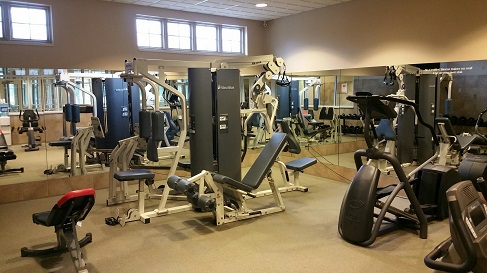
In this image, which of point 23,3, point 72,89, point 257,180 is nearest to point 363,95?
point 257,180

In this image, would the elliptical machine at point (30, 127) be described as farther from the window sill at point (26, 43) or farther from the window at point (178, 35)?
the window at point (178, 35)

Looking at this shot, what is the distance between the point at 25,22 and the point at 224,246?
481 cm

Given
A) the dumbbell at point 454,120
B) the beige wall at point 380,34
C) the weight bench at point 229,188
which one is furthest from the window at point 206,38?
the dumbbell at point 454,120

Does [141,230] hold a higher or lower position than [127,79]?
lower

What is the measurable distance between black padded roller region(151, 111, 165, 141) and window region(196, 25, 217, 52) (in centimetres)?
365

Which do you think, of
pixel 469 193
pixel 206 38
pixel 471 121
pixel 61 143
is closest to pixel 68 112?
pixel 61 143

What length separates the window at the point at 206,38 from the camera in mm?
7695

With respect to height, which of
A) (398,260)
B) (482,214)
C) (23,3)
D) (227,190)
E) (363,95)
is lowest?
(398,260)

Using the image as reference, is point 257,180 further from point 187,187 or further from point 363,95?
point 363,95

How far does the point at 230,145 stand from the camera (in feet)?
15.9

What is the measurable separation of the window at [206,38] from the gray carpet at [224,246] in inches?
164

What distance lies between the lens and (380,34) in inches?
243

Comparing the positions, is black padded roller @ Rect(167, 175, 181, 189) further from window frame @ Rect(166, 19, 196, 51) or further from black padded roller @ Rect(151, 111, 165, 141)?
window frame @ Rect(166, 19, 196, 51)

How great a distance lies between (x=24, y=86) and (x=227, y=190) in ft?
11.2
